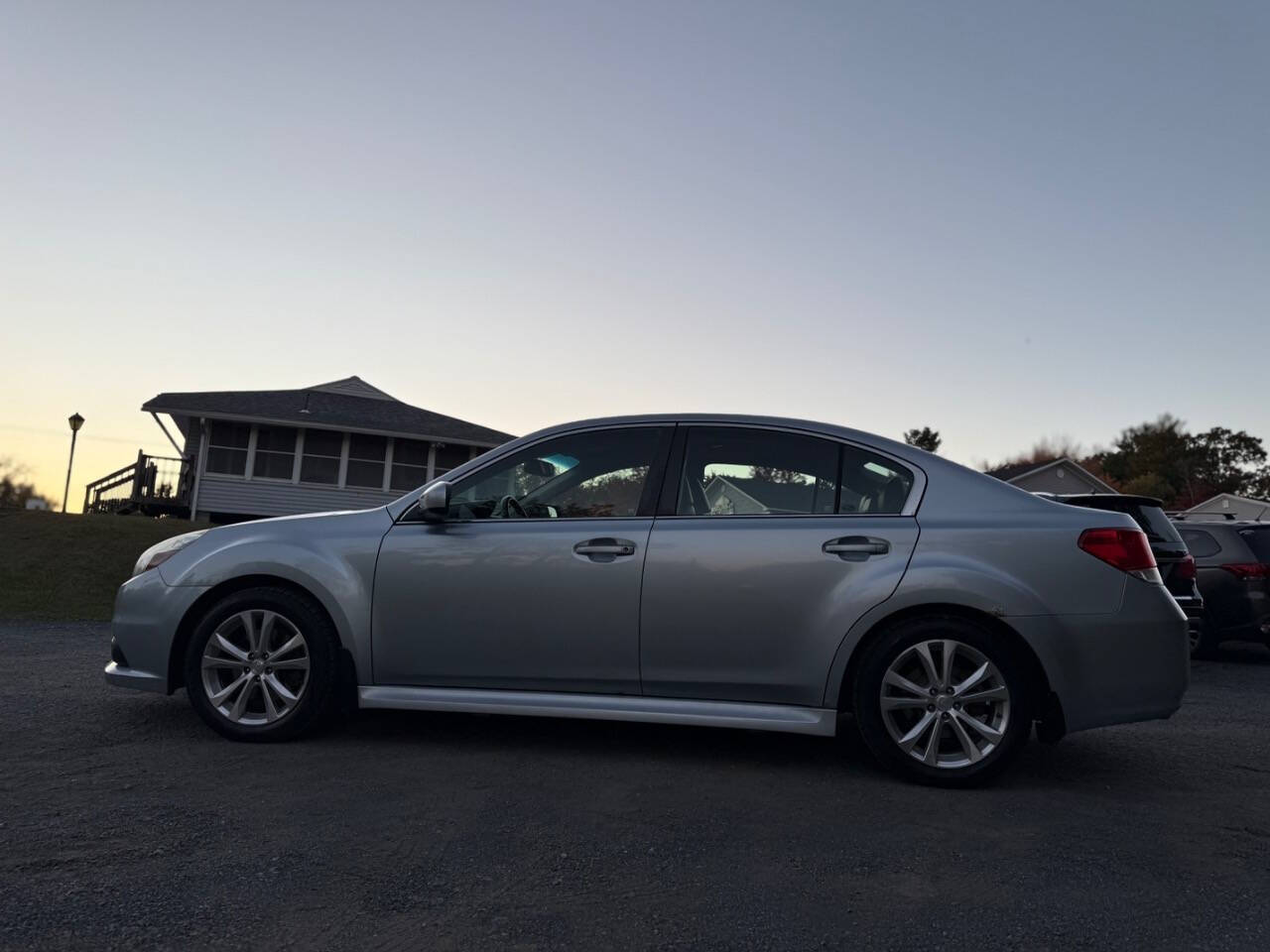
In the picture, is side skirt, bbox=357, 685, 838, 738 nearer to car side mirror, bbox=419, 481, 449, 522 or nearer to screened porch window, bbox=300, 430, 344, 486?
car side mirror, bbox=419, 481, 449, 522

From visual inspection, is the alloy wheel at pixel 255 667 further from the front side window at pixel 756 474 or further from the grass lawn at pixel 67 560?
the grass lawn at pixel 67 560

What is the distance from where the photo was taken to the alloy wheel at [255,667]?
4605 mm

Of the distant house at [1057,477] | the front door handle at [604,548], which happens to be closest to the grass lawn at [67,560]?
the front door handle at [604,548]

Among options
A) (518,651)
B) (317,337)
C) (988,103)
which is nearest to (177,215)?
(317,337)

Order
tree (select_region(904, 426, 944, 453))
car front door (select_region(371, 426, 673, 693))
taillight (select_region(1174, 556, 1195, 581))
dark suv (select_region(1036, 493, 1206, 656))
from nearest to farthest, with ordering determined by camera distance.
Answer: car front door (select_region(371, 426, 673, 693)), dark suv (select_region(1036, 493, 1206, 656)), taillight (select_region(1174, 556, 1195, 581)), tree (select_region(904, 426, 944, 453))

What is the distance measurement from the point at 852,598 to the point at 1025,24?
37.5 feet

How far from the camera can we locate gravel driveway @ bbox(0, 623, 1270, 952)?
100 inches

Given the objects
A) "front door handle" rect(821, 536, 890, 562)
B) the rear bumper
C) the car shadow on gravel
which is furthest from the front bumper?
the rear bumper

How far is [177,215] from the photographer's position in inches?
633

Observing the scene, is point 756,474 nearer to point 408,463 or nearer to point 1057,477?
point 408,463

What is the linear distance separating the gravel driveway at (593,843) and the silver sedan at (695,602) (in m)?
0.30

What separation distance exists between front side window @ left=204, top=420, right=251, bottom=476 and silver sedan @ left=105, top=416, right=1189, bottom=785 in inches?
946

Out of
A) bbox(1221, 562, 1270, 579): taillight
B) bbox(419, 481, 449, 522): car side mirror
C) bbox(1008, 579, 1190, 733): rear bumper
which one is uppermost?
bbox(1221, 562, 1270, 579): taillight

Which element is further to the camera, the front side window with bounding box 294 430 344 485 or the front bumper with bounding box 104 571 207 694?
the front side window with bounding box 294 430 344 485
